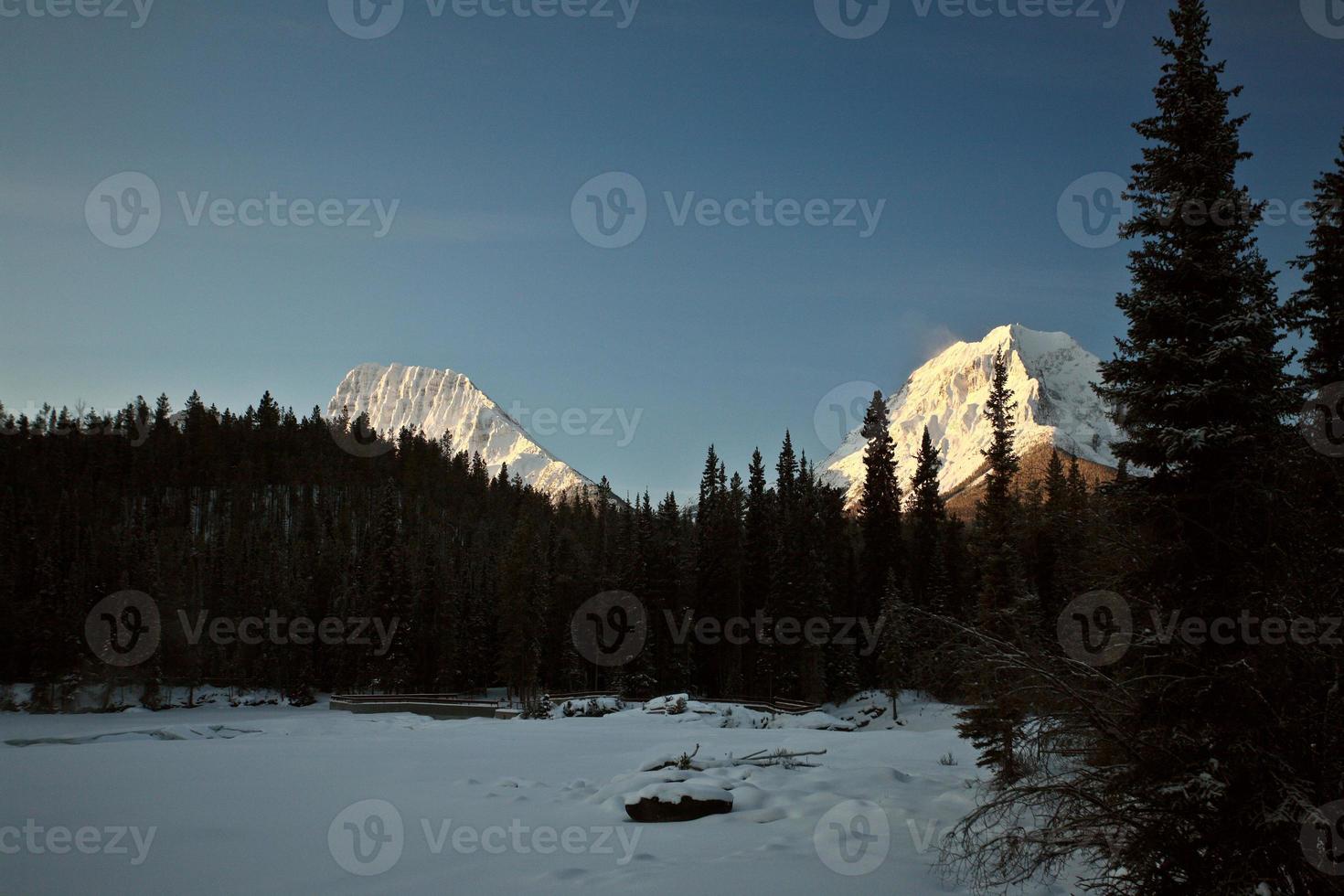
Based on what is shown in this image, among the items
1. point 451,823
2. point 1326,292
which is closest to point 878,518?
point 1326,292

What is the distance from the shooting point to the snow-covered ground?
10.0 metres

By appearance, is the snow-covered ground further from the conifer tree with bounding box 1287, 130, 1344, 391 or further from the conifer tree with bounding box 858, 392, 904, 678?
the conifer tree with bounding box 858, 392, 904, 678

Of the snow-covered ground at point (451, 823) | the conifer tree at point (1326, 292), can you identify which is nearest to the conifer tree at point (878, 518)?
the snow-covered ground at point (451, 823)

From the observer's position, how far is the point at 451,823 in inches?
502

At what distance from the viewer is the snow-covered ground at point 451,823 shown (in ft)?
32.9

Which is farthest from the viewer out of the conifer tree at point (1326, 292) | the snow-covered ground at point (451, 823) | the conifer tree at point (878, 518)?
the conifer tree at point (878, 518)

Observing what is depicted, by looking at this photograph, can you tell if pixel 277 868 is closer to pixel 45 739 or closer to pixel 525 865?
pixel 525 865

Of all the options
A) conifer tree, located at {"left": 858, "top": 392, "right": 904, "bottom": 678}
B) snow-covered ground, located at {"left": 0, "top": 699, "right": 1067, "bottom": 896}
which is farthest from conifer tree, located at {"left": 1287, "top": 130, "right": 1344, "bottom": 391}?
conifer tree, located at {"left": 858, "top": 392, "right": 904, "bottom": 678}

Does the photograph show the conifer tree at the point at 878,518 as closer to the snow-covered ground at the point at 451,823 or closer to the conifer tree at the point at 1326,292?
the snow-covered ground at the point at 451,823

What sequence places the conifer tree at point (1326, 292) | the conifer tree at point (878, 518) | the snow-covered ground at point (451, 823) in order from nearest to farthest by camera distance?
the snow-covered ground at point (451, 823)
the conifer tree at point (1326, 292)
the conifer tree at point (878, 518)

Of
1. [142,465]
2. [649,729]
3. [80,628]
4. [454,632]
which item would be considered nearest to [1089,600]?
[649,729]

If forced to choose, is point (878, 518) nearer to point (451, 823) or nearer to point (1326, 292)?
point (1326, 292)

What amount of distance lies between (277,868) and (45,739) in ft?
91.3

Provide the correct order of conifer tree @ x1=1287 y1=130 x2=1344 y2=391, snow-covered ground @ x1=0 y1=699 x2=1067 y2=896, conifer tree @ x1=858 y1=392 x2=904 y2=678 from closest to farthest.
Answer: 1. snow-covered ground @ x1=0 y1=699 x2=1067 y2=896
2. conifer tree @ x1=1287 y1=130 x2=1344 y2=391
3. conifer tree @ x1=858 y1=392 x2=904 y2=678
